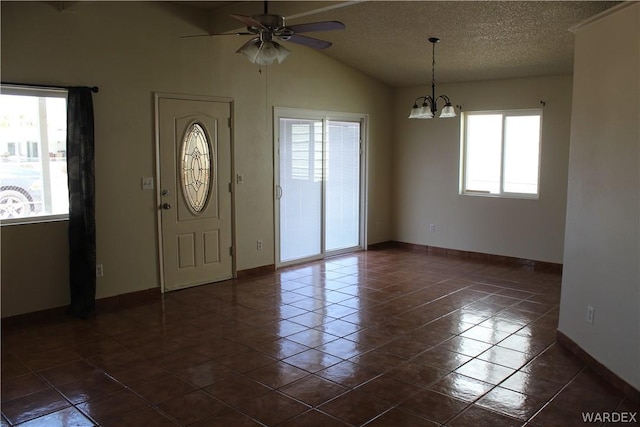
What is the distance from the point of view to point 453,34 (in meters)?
5.57

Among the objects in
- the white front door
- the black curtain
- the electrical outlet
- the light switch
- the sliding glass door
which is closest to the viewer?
the electrical outlet

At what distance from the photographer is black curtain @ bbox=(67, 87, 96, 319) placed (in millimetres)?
4633

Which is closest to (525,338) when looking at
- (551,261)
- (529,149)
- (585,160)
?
(585,160)

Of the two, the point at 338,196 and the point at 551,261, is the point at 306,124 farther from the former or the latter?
the point at 551,261

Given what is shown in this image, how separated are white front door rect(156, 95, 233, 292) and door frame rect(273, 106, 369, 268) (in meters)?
0.69

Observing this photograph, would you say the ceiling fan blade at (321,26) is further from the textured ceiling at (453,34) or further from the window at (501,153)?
the window at (501,153)

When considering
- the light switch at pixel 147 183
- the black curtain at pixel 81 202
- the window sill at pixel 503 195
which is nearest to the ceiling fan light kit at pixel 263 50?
the black curtain at pixel 81 202

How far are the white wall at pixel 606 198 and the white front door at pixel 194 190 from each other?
3.63 metres

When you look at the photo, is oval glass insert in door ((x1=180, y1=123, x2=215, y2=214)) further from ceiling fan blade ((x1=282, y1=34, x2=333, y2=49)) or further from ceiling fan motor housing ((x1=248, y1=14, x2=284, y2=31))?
ceiling fan motor housing ((x1=248, y1=14, x2=284, y2=31))

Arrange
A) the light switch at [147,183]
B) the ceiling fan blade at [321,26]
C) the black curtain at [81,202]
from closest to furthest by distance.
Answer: the ceiling fan blade at [321,26] → the black curtain at [81,202] → the light switch at [147,183]

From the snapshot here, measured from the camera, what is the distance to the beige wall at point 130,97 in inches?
176

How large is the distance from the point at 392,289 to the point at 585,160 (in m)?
2.55

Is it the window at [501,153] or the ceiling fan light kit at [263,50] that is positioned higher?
the ceiling fan light kit at [263,50]

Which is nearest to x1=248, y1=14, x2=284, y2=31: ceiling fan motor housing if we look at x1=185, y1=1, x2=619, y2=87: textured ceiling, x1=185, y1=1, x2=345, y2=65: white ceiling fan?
x1=185, y1=1, x2=345, y2=65: white ceiling fan
